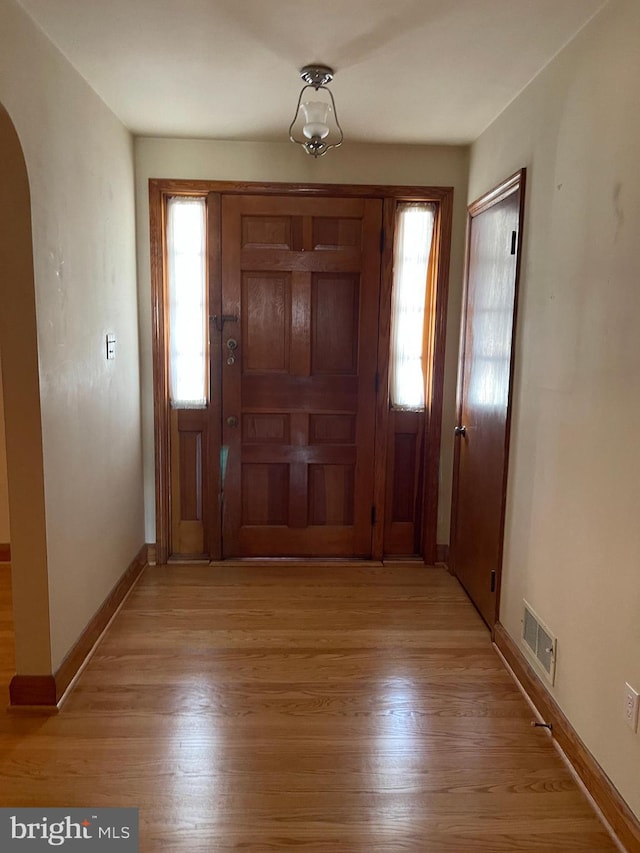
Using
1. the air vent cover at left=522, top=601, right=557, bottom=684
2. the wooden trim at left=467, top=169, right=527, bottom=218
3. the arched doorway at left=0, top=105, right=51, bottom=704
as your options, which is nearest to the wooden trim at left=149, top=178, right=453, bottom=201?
the wooden trim at left=467, top=169, right=527, bottom=218

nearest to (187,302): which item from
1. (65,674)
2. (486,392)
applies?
(486,392)

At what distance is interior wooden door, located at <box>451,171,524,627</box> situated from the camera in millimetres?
2551

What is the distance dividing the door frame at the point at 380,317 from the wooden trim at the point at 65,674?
2.47ft

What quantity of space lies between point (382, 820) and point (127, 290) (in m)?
2.56

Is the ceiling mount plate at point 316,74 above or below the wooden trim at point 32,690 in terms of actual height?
above

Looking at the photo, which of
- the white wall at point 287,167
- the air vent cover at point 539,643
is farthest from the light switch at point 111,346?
the air vent cover at point 539,643

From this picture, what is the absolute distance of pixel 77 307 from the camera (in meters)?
2.32

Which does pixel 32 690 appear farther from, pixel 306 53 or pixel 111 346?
pixel 306 53

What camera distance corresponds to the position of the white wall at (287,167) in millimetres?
3189

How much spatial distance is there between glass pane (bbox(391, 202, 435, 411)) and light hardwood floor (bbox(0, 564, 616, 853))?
1.24m

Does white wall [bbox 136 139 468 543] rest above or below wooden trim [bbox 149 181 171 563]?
above

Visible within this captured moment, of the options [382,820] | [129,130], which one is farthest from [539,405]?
[129,130]

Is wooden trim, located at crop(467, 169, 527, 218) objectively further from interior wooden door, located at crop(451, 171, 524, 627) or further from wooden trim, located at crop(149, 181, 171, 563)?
wooden trim, located at crop(149, 181, 171, 563)

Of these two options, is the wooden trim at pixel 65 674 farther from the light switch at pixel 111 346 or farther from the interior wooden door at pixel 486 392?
the interior wooden door at pixel 486 392
